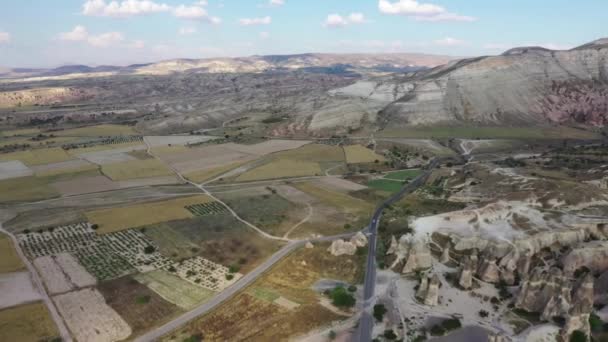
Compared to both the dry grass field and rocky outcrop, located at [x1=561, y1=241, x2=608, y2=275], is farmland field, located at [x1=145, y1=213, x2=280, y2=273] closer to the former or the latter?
the dry grass field

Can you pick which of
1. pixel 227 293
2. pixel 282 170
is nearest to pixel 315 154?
pixel 282 170

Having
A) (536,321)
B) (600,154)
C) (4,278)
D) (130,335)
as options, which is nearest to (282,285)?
(130,335)

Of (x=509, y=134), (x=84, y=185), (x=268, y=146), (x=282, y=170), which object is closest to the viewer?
(x=84, y=185)

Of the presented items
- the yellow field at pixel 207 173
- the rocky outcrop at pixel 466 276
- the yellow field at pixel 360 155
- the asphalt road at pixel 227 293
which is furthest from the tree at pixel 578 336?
the yellow field at pixel 360 155

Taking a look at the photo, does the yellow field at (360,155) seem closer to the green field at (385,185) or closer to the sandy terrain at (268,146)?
the green field at (385,185)

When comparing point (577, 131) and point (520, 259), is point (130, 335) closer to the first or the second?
point (520, 259)

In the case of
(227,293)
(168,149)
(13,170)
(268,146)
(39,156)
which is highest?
(268,146)

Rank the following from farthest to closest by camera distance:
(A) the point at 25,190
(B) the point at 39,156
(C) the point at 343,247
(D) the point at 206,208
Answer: (B) the point at 39,156 < (A) the point at 25,190 < (D) the point at 206,208 < (C) the point at 343,247

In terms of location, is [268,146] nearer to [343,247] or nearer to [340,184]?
[340,184]
